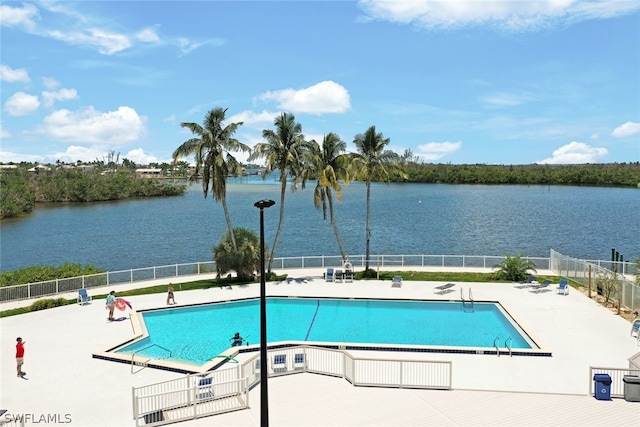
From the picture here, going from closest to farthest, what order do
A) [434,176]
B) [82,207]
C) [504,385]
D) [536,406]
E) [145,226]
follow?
[536,406] < [504,385] < [145,226] < [82,207] < [434,176]

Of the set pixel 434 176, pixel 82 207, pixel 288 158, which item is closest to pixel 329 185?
pixel 288 158

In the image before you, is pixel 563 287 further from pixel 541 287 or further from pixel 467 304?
pixel 467 304

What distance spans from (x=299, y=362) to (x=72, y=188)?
351 feet

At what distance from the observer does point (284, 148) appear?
30453 mm

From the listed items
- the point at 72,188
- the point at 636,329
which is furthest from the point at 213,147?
the point at 72,188

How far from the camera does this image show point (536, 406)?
1353cm

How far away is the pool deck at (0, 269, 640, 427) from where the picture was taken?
13023mm

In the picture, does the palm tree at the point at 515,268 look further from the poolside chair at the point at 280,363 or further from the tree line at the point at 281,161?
the poolside chair at the point at 280,363

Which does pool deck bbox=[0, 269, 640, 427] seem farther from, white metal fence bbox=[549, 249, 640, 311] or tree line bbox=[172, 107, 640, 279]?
tree line bbox=[172, 107, 640, 279]

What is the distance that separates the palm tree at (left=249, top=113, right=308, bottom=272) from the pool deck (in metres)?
12.4

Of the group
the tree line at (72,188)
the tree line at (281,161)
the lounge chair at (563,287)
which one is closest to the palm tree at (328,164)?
the tree line at (281,161)

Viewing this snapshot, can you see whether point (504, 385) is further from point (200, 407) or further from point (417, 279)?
point (417, 279)

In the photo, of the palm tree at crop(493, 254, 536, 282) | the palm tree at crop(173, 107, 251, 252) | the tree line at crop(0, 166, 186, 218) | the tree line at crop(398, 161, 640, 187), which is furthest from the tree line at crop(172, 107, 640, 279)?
the tree line at crop(398, 161, 640, 187)

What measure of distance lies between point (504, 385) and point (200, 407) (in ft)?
29.1
